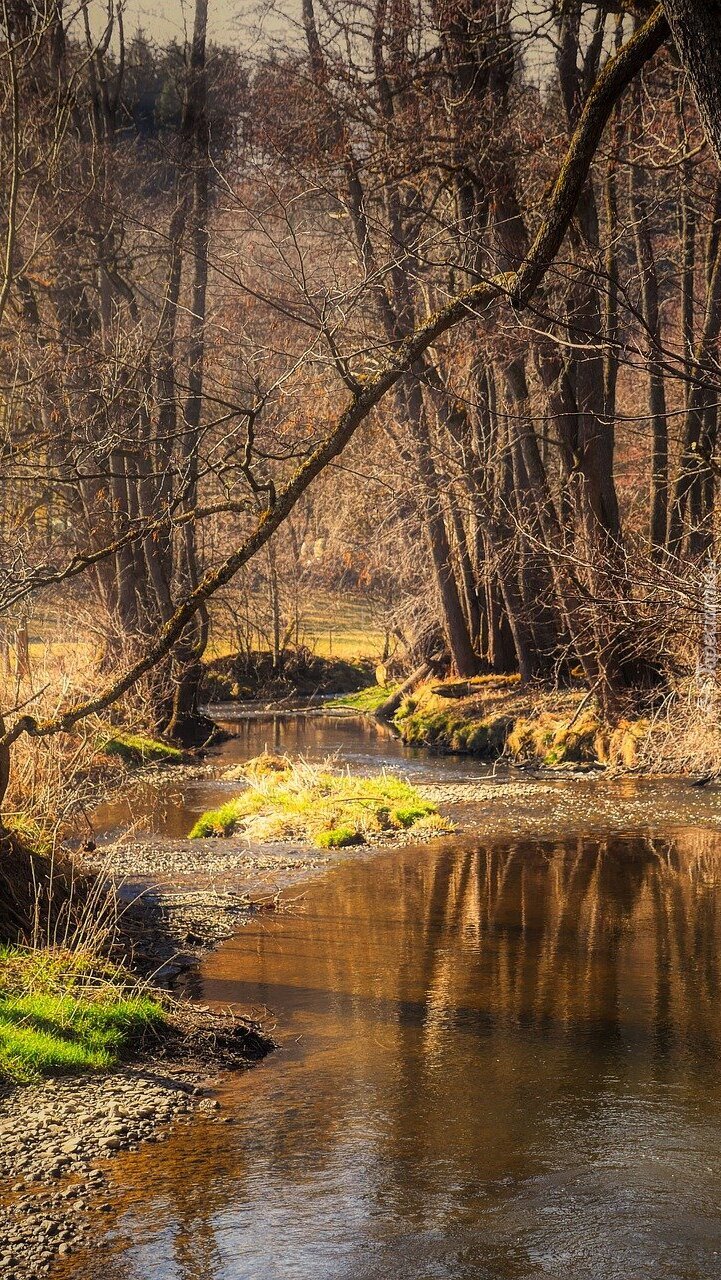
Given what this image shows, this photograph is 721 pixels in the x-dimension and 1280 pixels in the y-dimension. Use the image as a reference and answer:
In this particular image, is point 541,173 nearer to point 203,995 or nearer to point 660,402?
point 660,402

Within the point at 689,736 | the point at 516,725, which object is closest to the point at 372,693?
the point at 516,725

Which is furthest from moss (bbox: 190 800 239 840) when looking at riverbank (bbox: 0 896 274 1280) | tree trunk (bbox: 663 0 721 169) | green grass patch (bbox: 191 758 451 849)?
tree trunk (bbox: 663 0 721 169)

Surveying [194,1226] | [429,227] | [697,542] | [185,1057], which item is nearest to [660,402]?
[697,542]

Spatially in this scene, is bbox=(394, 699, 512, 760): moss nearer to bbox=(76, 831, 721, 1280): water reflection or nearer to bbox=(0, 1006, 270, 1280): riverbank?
bbox=(76, 831, 721, 1280): water reflection

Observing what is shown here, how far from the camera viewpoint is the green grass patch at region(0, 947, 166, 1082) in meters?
8.84

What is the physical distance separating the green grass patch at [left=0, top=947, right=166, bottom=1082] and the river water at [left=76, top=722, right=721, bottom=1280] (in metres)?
0.92

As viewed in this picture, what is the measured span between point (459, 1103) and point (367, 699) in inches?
1035

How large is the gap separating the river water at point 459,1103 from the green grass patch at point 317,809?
3180 millimetres

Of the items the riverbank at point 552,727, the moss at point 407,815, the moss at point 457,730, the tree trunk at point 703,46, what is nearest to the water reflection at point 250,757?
the moss at point 457,730

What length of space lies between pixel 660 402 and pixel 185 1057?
1713cm

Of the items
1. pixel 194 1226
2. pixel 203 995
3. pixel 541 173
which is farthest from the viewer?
pixel 541 173

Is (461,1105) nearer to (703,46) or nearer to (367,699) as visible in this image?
(703,46)

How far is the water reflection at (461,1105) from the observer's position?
6.91 metres

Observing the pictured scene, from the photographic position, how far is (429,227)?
86.8 ft
